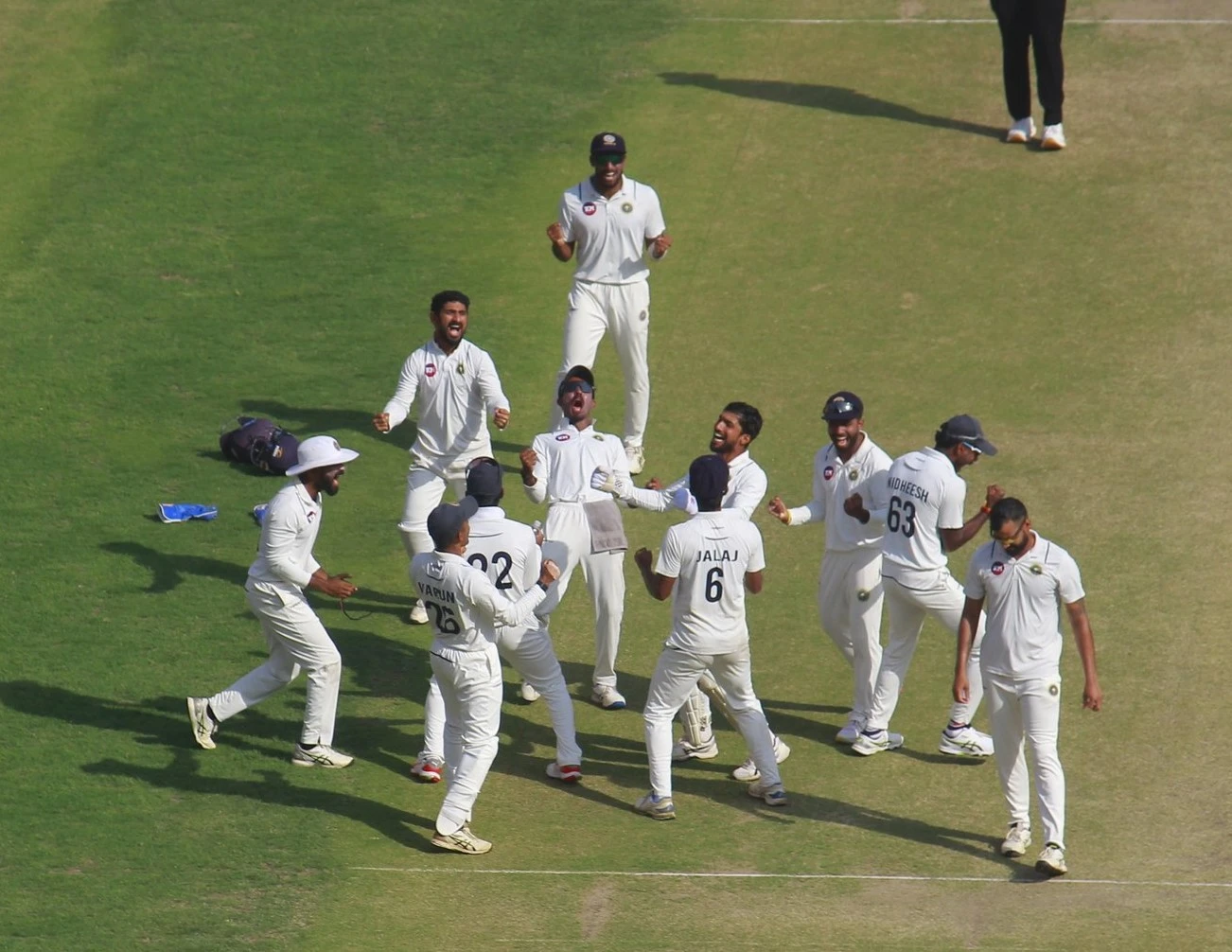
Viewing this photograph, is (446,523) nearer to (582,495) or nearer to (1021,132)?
(582,495)

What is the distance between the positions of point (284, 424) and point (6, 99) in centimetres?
770

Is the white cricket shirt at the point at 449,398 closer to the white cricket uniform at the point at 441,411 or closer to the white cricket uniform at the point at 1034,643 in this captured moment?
the white cricket uniform at the point at 441,411

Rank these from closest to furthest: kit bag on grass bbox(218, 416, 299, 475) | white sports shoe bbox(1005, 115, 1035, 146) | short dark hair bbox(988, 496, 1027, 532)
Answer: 1. short dark hair bbox(988, 496, 1027, 532)
2. kit bag on grass bbox(218, 416, 299, 475)
3. white sports shoe bbox(1005, 115, 1035, 146)

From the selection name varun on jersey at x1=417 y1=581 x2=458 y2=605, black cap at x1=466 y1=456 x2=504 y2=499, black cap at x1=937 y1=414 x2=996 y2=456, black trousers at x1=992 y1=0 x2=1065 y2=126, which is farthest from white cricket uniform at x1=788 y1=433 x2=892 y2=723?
black trousers at x1=992 y1=0 x2=1065 y2=126

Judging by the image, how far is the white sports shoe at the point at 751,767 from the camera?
11.9 m

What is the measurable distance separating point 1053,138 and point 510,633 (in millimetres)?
11488

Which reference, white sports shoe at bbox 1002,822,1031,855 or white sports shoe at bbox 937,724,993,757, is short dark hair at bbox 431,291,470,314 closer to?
white sports shoe at bbox 937,724,993,757

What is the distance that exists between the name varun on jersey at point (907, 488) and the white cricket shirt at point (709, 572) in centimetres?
119

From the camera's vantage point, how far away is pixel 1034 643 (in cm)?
1055

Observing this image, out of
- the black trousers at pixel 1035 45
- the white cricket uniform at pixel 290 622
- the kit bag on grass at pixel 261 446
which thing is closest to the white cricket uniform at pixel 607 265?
the kit bag on grass at pixel 261 446

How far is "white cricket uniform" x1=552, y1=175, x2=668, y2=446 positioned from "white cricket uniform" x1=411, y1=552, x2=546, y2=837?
447 cm

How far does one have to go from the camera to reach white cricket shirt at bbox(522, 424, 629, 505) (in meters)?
12.3

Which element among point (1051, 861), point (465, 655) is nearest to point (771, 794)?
point (1051, 861)

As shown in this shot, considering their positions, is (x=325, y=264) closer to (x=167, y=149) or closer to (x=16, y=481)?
(x=167, y=149)
